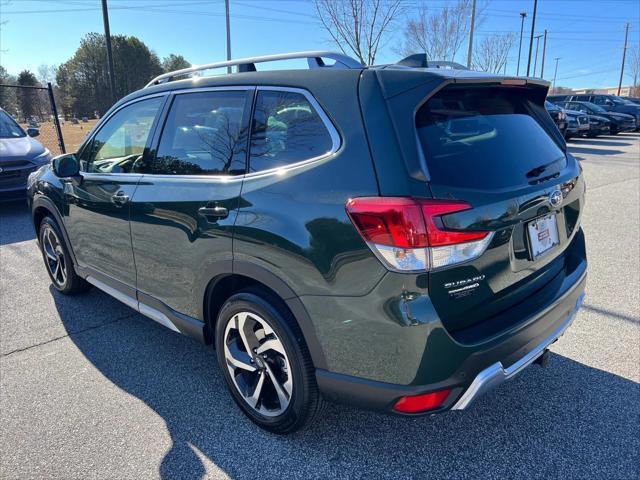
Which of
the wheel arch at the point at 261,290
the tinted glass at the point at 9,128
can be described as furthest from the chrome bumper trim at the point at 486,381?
the tinted glass at the point at 9,128

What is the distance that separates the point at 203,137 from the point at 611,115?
1008 inches

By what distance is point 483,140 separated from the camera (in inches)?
85.0

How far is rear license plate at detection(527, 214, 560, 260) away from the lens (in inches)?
85.7

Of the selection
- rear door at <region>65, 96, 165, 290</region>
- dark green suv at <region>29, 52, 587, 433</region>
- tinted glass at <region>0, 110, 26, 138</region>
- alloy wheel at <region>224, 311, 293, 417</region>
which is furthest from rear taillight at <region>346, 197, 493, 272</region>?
tinted glass at <region>0, 110, 26, 138</region>

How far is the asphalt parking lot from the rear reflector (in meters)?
0.49

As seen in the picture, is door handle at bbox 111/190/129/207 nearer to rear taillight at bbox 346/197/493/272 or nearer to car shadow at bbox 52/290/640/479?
car shadow at bbox 52/290/640/479

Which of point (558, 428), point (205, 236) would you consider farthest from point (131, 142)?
point (558, 428)

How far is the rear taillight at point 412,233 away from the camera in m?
1.77

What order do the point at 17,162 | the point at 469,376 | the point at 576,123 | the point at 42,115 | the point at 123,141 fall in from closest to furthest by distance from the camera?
1. the point at 469,376
2. the point at 123,141
3. the point at 17,162
4. the point at 42,115
5. the point at 576,123

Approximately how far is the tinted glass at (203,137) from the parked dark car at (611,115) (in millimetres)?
23756

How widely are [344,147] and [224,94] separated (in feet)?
3.27

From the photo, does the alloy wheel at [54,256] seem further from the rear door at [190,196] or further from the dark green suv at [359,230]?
the dark green suv at [359,230]

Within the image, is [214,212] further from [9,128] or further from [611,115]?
[611,115]

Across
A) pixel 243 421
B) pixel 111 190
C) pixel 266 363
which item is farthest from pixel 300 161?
pixel 111 190
